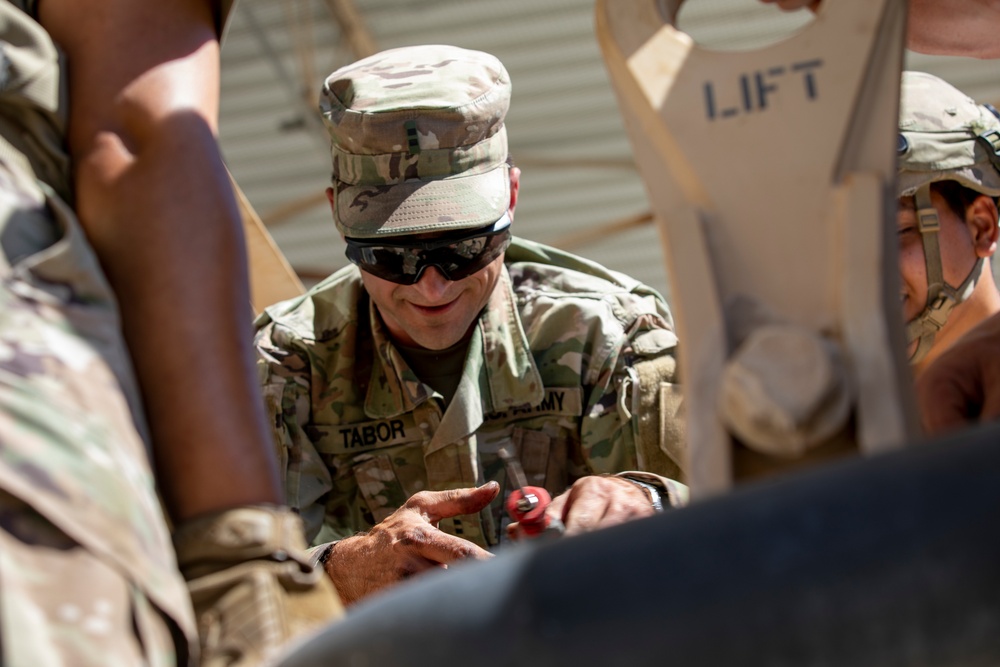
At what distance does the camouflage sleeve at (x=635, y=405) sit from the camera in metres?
3.16

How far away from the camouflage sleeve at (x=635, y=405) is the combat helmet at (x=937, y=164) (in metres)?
0.65

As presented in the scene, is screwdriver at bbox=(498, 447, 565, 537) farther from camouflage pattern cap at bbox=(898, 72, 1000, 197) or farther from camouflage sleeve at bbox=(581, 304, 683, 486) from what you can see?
camouflage pattern cap at bbox=(898, 72, 1000, 197)

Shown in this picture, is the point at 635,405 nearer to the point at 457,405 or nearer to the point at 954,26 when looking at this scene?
the point at 457,405

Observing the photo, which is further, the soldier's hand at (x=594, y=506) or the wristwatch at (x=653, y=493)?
the wristwatch at (x=653, y=493)

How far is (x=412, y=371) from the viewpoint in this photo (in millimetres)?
3393

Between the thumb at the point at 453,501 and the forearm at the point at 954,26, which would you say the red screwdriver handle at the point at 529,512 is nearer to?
the thumb at the point at 453,501

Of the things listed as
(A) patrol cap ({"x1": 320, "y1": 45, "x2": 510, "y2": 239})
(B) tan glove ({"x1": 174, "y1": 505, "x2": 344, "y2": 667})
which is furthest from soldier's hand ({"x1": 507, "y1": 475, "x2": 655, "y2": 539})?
(A) patrol cap ({"x1": 320, "y1": 45, "x2": 510, "y2": 239})

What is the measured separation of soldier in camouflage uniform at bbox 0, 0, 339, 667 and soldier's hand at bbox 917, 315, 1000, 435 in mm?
740

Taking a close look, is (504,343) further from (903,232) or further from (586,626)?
(586,626)

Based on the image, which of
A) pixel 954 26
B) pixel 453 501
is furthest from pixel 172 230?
pixel 954 26

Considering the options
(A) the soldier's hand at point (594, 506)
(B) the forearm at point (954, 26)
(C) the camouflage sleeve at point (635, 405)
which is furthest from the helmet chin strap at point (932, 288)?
(A) the soldier's hand at point (594, 506)

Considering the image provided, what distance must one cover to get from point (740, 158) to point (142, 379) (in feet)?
2.31

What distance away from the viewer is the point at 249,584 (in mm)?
1327

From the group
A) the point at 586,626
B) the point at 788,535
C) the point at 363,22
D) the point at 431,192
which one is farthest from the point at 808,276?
the point at 363,22
